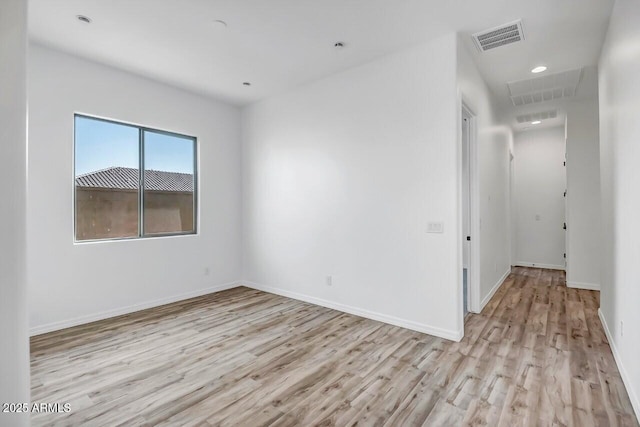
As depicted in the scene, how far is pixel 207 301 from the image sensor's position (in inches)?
168

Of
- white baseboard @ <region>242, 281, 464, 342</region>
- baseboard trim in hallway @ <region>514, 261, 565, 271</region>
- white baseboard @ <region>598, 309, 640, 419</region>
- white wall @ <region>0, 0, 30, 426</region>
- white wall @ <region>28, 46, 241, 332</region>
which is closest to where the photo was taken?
white wall @ <region>0, 0, 30, 426</region>

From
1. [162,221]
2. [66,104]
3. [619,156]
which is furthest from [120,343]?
[619,156]

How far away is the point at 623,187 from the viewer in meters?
2.26

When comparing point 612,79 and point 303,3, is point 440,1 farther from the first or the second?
point 612,79

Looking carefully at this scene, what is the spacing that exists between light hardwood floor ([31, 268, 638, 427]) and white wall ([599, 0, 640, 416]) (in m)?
0.28

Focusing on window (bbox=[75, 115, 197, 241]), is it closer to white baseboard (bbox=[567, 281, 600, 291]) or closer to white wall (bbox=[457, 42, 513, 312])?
white wall (bbox=[457, 42, 513, 312])

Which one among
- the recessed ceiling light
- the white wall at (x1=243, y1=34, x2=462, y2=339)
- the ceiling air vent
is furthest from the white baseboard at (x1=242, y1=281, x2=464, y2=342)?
the recessed ceiling light

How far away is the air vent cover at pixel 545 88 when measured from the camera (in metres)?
3.94

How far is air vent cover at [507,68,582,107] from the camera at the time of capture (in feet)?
12.9

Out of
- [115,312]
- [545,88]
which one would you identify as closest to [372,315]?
[115,312]

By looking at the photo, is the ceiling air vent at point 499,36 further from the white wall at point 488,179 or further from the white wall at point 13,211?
the white wall at point 13,211

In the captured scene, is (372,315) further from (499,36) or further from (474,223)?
(499,36)

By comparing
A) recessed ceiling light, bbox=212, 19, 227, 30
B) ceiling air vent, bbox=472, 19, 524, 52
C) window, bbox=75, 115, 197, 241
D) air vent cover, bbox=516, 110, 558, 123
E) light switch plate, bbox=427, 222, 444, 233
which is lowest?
light switch plate, bbox=427, 222, 444, 233

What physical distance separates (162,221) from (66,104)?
1.67 metres
